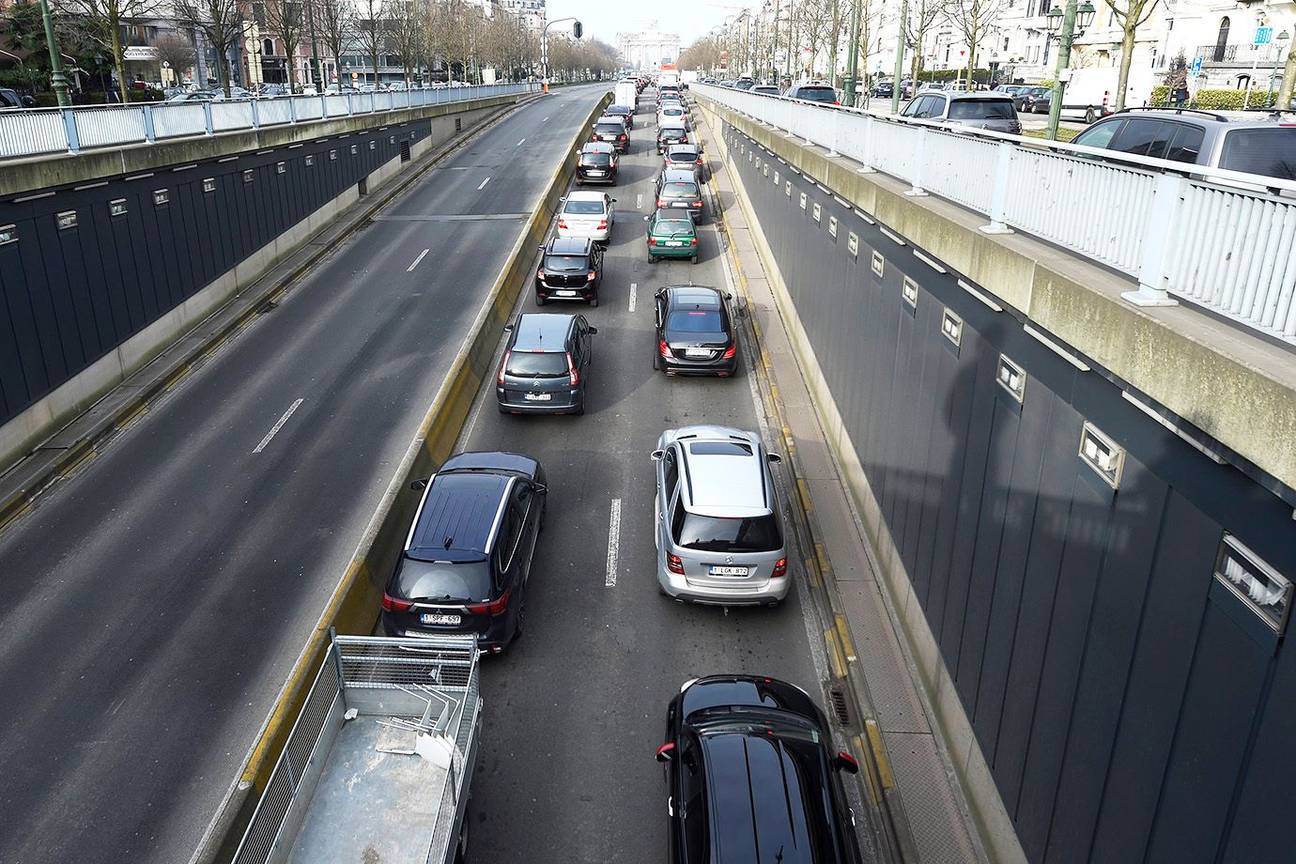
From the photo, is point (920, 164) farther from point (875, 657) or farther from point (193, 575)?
point (193, 575)

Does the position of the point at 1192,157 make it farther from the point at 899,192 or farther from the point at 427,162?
the point at 427,162

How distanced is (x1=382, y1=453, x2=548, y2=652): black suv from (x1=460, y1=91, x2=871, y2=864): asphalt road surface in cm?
85

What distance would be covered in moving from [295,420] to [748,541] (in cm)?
1033

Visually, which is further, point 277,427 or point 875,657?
point 277,427

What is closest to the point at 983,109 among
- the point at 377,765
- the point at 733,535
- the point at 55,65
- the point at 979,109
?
the point at 979,109

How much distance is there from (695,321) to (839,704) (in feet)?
37.8

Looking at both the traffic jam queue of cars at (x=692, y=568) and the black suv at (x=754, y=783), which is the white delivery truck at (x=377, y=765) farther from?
the black suv at (x=754, y=783)

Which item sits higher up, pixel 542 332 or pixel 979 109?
pixel 979 109

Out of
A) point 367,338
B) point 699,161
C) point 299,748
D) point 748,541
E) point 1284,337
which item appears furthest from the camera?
point 699,161

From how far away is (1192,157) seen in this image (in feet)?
32.1

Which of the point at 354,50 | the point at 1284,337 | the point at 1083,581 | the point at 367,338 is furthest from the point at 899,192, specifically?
the point at 354,50

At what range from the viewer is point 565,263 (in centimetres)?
2491

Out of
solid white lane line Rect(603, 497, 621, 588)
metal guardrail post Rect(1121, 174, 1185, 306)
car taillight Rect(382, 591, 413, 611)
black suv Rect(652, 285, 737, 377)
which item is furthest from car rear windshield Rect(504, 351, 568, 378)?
metal guardrail post Rect(1121, 174, 1185, 306)

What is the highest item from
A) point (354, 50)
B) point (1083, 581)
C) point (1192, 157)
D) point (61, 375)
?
point (354, 50)
